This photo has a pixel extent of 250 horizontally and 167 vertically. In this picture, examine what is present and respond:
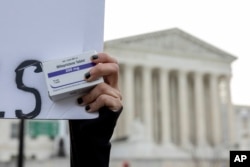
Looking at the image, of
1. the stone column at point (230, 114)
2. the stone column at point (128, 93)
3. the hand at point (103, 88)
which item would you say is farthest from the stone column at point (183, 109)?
the hand at point (103, 88)

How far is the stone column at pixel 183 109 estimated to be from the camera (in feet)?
172

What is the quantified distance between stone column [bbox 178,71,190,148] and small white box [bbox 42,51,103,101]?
50.8m

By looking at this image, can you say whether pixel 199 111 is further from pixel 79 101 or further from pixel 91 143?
pixel 79 101

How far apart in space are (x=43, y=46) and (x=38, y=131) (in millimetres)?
29389

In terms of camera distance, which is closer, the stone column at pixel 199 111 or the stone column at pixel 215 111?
the stone column at pixel 199 111

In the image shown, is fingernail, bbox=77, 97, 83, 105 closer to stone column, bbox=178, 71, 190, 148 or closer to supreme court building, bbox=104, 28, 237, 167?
supreme court building, bbox=104, 28, 237, 167

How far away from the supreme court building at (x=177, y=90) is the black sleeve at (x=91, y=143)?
4437 cm

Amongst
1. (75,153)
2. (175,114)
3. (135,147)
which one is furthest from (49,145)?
(75,153)

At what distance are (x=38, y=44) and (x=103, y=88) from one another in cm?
29

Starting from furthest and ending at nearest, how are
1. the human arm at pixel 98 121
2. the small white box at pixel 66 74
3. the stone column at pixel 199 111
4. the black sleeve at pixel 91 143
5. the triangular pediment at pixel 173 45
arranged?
1. the stone column at pixel 199 111
2. the triangular pediment at pixel 173 45
3. the black sleeve at pixel 91 143
4. the human arm at pixel 98 121
5. the small white box at pixel 66 74

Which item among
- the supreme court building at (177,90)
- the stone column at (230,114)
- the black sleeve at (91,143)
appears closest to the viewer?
the black sleeve at (91,143)

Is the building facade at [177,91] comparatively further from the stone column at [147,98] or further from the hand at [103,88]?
the hand at [103,88]

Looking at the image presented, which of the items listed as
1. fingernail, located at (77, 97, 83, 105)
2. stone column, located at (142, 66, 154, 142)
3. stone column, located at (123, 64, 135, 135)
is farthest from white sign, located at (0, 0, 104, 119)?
stone column, located at (142, 66, 154, 142)

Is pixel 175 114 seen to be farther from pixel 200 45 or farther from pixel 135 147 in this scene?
pixel 135 147
